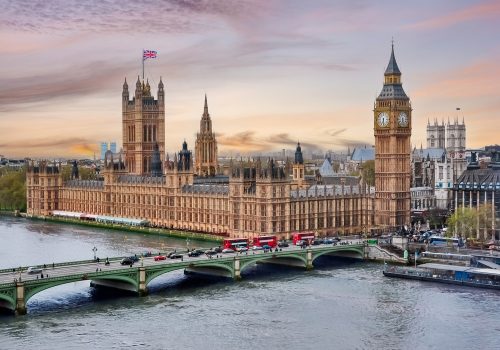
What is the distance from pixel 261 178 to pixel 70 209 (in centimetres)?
6231

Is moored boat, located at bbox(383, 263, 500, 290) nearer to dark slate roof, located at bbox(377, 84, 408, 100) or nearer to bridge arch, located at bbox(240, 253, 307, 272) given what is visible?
bridge arch, located at bbox(240, 253, 307, 272)

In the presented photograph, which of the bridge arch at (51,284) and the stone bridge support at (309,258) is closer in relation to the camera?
the bridge arch at (51,284)

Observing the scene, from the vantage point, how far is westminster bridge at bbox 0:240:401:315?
218 ft

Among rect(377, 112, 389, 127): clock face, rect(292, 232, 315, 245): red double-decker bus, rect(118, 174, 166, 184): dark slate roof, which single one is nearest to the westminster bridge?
rect(292, 232, 315, 245): red double-decker bus

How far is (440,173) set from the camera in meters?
145

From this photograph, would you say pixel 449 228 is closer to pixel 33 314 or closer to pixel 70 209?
pixel 33 314

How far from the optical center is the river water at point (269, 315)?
5938cm

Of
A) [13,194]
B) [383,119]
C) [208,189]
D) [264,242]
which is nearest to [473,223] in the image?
[383,119]

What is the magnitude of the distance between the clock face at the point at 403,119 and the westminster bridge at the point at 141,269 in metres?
23.4

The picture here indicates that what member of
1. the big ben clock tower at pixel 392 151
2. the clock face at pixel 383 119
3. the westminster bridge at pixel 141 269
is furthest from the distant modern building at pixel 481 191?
the westminster bridge at pixel 141 269

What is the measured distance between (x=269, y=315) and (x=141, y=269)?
1358cm

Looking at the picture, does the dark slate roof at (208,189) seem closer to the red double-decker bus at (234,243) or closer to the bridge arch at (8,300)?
the red double-decker bus at (234,243)

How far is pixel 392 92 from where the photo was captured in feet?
375

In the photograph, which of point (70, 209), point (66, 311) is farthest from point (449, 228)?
point (70, 209)
